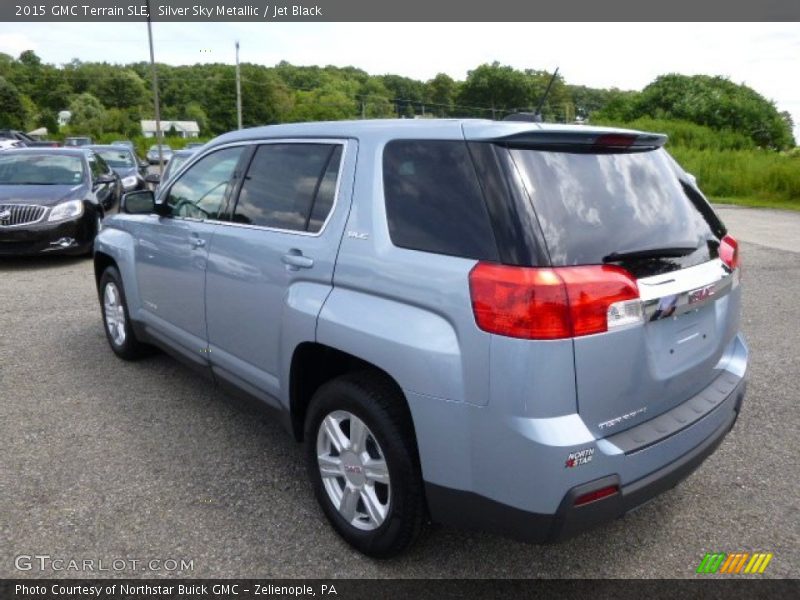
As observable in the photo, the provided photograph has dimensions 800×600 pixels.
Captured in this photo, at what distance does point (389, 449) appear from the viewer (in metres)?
2.48

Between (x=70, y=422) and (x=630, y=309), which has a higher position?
(x=630, y=309)

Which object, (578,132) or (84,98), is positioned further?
(84,98)

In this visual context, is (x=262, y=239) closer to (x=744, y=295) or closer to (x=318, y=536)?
(x=318, y=536)

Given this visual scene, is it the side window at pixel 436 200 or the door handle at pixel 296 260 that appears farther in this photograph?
the door handle at pixel 296 260

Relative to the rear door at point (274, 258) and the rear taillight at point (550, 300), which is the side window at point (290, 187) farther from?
the rear taillight at point (550, 300)

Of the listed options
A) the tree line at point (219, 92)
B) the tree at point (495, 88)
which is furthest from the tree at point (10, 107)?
the tree at point (495, 88)

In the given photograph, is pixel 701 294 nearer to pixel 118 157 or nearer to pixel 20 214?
pixel 20 214

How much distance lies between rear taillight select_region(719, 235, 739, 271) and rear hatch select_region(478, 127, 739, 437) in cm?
11

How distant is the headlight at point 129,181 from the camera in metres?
15.5

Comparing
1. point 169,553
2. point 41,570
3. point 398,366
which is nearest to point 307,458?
point 169,553

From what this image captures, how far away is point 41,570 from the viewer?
2660 mm

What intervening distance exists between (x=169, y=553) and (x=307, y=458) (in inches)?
27.4

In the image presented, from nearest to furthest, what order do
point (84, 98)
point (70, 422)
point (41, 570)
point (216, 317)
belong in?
point (41, 570) → point (216, 317) → point (70, 422) → point (84, 98)

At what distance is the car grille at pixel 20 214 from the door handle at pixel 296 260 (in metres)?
7.22
